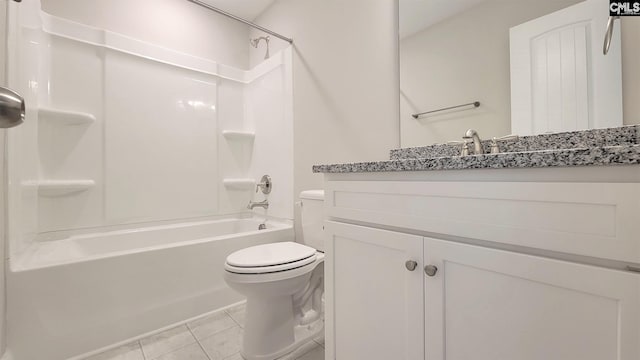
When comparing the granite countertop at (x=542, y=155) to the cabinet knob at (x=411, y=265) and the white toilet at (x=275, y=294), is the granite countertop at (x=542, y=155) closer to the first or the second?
the cabinet knob at (x=411, y=265)

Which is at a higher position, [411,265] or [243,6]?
[243,6]

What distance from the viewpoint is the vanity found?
1.44 feet

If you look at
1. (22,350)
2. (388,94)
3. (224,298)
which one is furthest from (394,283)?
(22,350)

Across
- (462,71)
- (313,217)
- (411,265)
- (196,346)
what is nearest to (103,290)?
(196,346)

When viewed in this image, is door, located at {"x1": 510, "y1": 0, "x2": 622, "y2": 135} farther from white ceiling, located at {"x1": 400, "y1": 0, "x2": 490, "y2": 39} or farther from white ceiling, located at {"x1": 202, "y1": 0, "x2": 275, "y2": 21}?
white ceiling, located at {"x1": 202, "y1": 0, "x2": 275, "y2": 21}

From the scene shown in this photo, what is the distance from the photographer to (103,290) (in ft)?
4.32

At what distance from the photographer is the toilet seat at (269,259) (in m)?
1.12

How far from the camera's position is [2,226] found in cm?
111

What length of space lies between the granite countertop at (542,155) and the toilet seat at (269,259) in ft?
1.60

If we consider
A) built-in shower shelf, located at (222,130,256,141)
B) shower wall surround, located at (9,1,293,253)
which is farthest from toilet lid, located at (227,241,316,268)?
built-in shower shelf, located at (222,130,256,141)

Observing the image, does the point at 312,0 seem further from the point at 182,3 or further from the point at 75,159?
the point at 75,159

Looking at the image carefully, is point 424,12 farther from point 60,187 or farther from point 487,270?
point 60,187

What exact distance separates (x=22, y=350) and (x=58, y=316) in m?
0.15

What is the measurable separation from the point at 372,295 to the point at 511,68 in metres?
1.04
